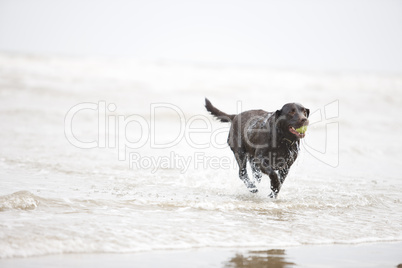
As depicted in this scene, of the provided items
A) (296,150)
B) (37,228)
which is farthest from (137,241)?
(296,150)

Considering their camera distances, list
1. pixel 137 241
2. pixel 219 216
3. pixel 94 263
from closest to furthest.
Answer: pixel 94 263 → pixel 137 241 → pixel 219 216

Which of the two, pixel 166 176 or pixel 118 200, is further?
pixel 166 176

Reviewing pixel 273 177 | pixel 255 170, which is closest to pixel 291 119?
pixel 273 177

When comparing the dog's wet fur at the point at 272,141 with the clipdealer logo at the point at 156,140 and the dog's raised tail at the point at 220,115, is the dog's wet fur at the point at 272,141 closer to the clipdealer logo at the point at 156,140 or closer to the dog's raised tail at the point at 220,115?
the dog's raised tail at the point at 220,115

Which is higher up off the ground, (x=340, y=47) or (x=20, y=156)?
(x=340, y=47)

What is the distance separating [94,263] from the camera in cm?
410

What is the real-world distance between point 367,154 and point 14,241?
29.8 feet

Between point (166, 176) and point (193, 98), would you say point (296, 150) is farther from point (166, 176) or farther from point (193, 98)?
point (193, 98)

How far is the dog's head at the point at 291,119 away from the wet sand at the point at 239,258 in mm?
1921

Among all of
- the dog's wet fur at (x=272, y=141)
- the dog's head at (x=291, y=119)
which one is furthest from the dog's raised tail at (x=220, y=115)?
the dog's head at (x=291, y=119)

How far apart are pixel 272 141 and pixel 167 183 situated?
1.89 meters

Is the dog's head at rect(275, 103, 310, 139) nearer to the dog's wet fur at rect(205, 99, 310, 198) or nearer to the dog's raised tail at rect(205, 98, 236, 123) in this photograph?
the dog's wet fur at rect(205, 99, 310, 198)

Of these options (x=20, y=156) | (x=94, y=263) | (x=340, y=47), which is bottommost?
(x=94, y=263)

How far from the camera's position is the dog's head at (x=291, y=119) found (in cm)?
640
